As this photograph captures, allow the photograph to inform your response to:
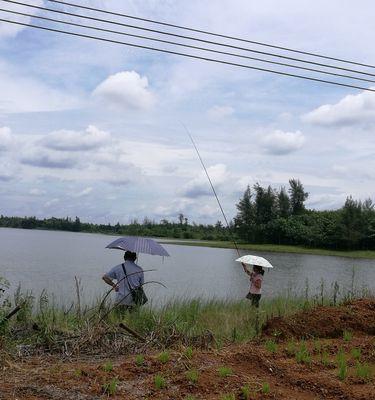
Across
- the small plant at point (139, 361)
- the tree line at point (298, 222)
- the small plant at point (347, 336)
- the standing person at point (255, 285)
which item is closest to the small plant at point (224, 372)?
the small plant at point (139, 361)

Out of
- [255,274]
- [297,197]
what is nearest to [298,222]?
[297,197]

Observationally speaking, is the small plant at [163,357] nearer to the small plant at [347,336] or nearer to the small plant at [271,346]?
the small plant at [271,346]

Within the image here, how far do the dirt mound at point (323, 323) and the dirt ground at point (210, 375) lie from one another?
0.67 metres

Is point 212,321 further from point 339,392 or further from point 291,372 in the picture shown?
point 339,392

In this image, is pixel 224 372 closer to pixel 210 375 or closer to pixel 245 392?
pixel 210 375

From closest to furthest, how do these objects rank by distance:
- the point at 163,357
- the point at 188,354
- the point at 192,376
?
the point at 192,376 → the point at 163,357 → the point at 188,354

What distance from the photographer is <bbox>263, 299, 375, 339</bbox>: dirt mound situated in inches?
340

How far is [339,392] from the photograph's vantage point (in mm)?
5770

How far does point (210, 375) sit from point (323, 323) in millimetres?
3711

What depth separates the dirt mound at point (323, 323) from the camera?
8625 mm

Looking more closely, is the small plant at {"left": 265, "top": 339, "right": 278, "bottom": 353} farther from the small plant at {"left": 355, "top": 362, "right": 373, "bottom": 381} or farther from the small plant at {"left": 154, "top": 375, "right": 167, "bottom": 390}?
the small plant at {"left": 154, "top": 375, "right": 167, "bottom": 390}

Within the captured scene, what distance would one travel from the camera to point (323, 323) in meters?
9.05

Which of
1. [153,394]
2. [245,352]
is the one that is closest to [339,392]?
[245,352]

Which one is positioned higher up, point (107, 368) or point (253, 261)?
point (253, 261)
